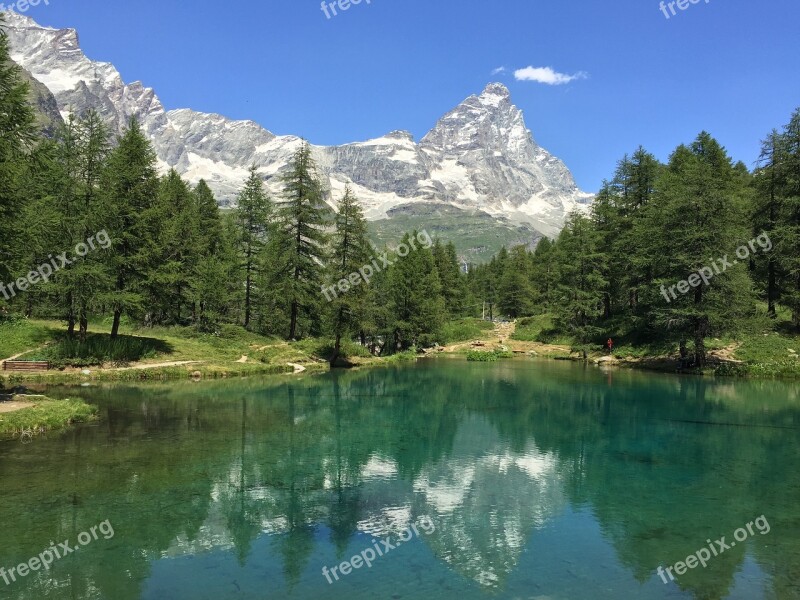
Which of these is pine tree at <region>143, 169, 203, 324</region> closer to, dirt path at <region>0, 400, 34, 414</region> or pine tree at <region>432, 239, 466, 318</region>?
dirt path at <region>0, 400, 34, 414</region>

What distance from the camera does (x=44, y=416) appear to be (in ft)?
63.4

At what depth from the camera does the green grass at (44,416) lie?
1843 cm

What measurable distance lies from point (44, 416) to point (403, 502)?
592 inches

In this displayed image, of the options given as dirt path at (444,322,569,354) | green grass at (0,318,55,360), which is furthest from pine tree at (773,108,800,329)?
green grass at (0,318,55,360)

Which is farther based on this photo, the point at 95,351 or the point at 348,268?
the point at 348,268

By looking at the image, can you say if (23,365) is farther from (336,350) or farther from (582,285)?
(582,285)

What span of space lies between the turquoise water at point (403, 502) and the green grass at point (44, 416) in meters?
1.02

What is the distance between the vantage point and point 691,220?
145 feet

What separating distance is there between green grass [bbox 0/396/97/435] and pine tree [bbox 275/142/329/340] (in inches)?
1067

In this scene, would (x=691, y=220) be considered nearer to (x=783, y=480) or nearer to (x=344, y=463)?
(x=783, y=480)

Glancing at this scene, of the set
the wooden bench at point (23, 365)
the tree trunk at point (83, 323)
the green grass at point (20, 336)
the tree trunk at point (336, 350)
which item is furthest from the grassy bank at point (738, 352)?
the green grass at point (20, 336)

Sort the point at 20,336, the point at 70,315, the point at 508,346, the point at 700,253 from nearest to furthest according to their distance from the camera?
1. the point at 20,336
2. the point at 70,315
3. the point at 700,253
4. the point at 508,346

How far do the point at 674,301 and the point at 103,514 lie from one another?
45328 millimetres

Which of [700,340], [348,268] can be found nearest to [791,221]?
[700,340]
